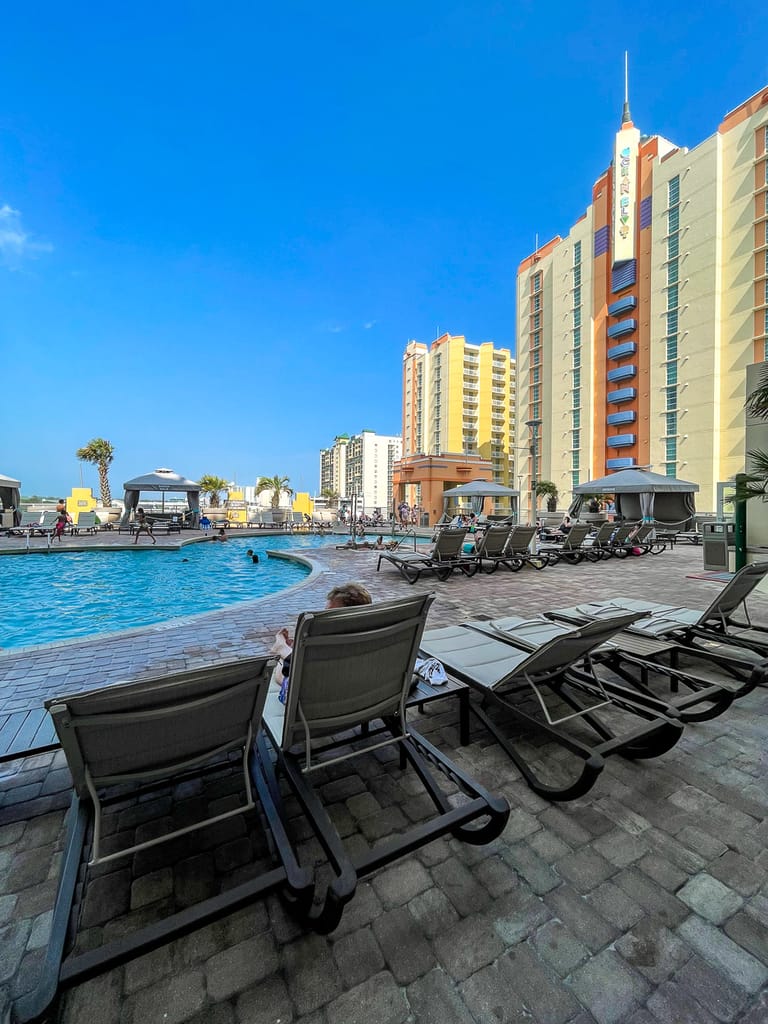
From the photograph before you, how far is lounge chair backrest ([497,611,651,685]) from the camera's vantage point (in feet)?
7.10

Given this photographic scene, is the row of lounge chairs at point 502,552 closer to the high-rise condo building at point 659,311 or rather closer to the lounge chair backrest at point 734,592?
the lounge chair backrest at point 734,592

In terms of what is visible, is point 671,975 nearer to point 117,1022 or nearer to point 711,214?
point 117,1022

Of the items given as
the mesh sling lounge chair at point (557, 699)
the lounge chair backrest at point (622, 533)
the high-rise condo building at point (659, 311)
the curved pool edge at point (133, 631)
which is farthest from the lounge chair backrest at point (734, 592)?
the high-rise condo building at point (659, 311)

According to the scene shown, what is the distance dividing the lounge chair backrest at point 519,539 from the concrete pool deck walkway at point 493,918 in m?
7.01

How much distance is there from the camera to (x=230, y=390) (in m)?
73.3

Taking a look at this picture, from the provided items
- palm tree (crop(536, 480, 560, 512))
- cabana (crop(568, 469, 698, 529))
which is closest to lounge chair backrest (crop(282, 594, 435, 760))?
cabana (crop(568, 469, 698, 529))

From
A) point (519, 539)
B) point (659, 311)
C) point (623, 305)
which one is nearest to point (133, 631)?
point (519, 539)

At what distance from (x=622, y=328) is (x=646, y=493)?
24.2 metres

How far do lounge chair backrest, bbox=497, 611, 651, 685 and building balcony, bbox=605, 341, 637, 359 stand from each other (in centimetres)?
4139

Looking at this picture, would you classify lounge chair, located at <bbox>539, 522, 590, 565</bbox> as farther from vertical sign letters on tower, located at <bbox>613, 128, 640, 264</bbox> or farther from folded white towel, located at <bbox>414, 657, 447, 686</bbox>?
vertical sign letters on tower, located at <bbox>613, 128, 640, 264</bbox>

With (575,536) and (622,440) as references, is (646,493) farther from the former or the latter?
(622,440)

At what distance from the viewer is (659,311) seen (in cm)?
3481

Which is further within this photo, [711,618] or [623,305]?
[623,305]

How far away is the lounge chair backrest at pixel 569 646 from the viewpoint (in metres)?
2.16
